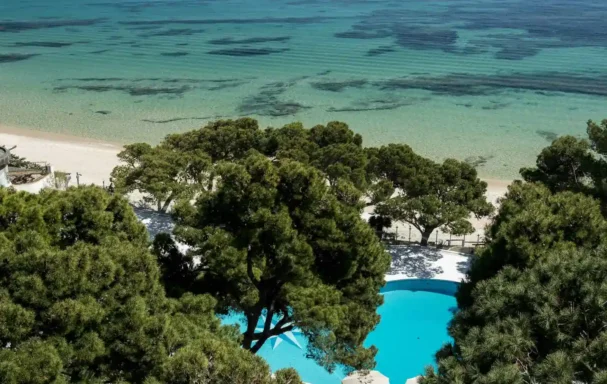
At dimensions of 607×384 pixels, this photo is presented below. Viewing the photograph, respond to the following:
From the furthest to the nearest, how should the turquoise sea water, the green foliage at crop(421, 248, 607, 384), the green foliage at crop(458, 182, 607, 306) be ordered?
the turquoise sea water
the green foliage at crop(458, 182, 607, 306)
the green foliage at crop(421, 248, 607, 384)

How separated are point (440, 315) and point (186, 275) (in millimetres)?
7717

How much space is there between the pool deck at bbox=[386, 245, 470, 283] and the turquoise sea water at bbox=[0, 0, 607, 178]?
9787mm

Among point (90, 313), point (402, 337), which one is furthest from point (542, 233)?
point (90, 313)

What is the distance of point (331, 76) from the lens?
4238cm

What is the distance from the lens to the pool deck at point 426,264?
48.9 feet

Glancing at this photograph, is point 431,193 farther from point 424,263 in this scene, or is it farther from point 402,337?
point 402,337

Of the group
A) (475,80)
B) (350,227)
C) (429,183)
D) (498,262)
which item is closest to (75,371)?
(350,227)

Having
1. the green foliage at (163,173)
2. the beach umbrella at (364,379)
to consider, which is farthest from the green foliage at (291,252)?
the green foliage at (163,173)

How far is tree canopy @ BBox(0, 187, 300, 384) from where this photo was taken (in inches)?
213

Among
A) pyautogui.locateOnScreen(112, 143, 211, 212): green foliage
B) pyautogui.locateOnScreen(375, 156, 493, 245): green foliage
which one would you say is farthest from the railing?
pyautogui.locateOnScreen(112, 143, 211, 212): green foliage

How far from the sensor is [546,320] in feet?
20.7

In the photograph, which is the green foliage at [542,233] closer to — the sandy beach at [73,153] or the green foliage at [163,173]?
the green foliage at [163,173]

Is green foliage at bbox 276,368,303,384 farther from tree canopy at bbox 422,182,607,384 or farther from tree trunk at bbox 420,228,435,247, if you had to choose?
tree trunk at bbox 420,228,435,247

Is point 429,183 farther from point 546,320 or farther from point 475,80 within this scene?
point 475,80
